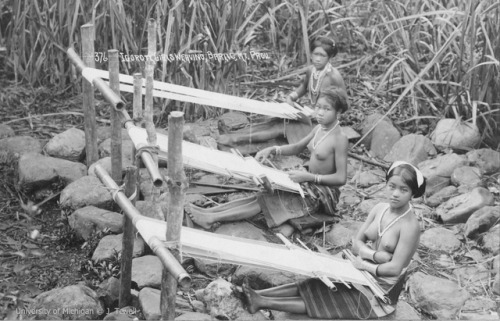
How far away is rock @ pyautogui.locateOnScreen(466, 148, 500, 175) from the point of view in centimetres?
502

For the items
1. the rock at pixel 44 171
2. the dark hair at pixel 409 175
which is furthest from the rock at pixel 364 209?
the rock at pixel 44 171

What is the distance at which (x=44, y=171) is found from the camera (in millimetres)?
4797

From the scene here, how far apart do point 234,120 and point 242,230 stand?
1.27 m

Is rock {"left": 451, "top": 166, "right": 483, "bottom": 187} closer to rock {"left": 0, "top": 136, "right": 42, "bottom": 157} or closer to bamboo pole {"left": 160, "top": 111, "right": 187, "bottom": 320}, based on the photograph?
bamboo pole {"left": 160, "top": 111, "right": 187, "bottom": 320}

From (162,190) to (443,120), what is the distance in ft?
6.04

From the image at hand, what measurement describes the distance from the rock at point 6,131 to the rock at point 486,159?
2799mm

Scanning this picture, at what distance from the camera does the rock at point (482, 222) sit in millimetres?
4422

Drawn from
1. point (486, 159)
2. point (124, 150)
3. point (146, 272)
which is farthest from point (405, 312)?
point (124, 150)

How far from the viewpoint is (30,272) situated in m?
4.09

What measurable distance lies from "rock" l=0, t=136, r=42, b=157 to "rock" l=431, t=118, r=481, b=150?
7.98ft

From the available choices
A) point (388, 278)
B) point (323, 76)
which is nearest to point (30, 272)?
point (388, 278)

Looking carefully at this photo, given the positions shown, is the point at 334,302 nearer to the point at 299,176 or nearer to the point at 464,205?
A: the point at 299,176

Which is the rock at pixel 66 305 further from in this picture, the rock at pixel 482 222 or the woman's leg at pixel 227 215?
the rock at pixel 482 222

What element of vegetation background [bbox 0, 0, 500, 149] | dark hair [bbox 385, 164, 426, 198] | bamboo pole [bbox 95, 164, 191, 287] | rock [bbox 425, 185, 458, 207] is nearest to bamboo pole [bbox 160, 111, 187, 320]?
bamboo pole [bbox 95, 164, 191, 287]
